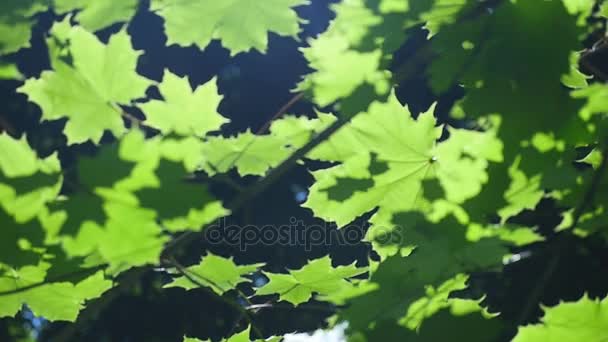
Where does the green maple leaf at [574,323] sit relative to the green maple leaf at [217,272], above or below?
above

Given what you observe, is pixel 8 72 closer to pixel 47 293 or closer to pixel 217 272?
pixel 47 293

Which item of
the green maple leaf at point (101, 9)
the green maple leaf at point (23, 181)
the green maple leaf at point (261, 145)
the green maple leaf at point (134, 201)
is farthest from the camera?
the green maple leaf at point (261, 145)

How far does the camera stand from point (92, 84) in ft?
4.51

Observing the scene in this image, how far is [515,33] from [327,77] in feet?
1.07

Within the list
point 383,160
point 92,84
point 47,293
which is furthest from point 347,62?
point 47,293

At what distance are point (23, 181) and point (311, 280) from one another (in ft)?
2.51

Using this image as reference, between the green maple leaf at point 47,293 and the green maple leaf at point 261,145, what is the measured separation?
1.11 feet

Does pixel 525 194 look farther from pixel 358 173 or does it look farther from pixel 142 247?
pixel 142 247

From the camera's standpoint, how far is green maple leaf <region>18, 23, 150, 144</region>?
4.44ft

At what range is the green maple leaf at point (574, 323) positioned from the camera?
111 cm

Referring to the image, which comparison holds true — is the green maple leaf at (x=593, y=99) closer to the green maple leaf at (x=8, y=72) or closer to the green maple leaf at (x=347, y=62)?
the green maple leaf at (x=347, y=62)

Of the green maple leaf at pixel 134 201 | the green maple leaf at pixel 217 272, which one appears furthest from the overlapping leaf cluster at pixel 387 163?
the green maple leaf at pixel 217 272

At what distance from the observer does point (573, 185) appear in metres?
1.20

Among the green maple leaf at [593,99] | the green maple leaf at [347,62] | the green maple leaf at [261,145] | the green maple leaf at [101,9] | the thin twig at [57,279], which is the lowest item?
the thin twig at [57,279]
